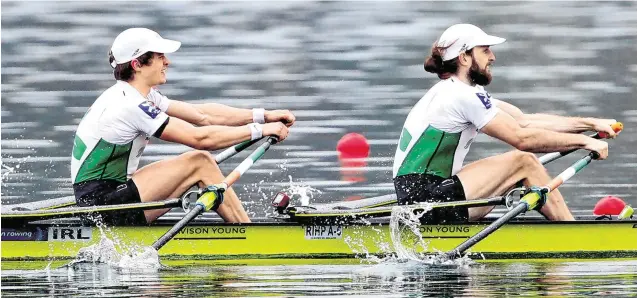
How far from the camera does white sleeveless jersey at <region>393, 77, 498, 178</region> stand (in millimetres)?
10133

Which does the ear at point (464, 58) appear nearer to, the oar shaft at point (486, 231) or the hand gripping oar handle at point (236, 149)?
the oar shaft at point (486, 231)

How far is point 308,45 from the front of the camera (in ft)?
76.0

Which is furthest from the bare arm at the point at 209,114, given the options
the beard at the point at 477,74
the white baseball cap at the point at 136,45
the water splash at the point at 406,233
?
the beard at the point at 477,74

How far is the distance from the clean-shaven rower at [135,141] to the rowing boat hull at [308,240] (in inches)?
8.7

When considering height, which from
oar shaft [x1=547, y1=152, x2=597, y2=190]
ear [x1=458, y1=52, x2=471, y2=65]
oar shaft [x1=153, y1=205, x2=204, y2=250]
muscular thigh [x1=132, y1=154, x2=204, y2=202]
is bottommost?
oar shaft [x1=153, y1=205, x2=204, y2=250]

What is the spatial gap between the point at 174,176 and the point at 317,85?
1070cm

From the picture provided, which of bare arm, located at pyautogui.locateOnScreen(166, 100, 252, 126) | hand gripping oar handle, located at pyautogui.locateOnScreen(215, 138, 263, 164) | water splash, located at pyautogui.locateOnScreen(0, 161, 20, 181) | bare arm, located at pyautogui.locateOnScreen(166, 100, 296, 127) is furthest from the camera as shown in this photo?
water splash, located at pyautogui.locateOnScreen(0, 161, 20, 181)

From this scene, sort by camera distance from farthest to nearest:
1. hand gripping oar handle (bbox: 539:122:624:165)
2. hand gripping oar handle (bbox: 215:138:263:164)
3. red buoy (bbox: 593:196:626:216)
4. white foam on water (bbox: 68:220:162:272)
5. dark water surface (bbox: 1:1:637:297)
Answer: red buoy (bbox: 593:196:626:216), hand gripping oar handle (bbox: 215:138:263:164), hand gripping oar handle (bbox: 539:122:624:165), white foam on water (bbox: 68:220:162:272), dark water surface (bbox: 1:1:637:297)

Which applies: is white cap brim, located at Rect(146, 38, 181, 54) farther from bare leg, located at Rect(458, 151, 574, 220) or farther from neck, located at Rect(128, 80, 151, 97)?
bare leg, located at Rect(458, 151, 574, 220)

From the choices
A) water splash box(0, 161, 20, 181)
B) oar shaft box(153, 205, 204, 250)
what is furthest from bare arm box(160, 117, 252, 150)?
water splash box(0, 161, 20, 181)

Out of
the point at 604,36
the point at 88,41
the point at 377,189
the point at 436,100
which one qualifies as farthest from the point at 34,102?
the point at 436,100

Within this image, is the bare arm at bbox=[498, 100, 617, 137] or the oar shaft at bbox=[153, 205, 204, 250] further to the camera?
the bare arm at bbox=[498, 100, 617, 137]

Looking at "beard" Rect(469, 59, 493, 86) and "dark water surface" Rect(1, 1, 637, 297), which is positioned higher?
"dark water surface" Rect(1, 1, 637, 297)

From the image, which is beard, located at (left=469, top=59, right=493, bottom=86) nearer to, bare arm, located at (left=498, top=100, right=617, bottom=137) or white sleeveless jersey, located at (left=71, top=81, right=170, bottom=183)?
bare arm, located at (left=498, top=100, right=617, bottom=137)
